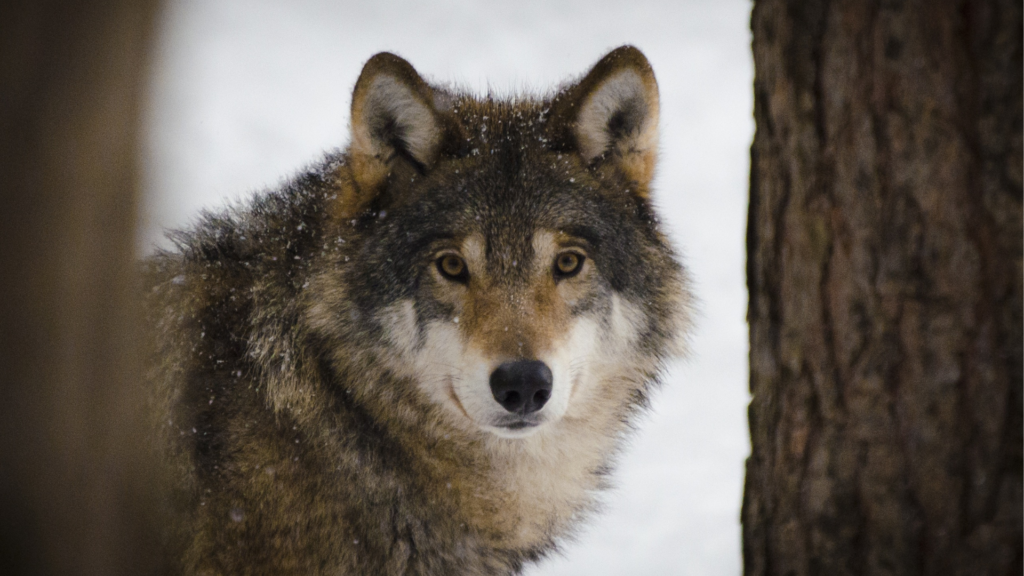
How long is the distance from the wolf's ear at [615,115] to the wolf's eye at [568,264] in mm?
477

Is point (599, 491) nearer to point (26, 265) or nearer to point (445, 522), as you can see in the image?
point (445, 522)

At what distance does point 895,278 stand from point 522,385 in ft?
3.92

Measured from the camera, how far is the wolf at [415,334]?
2744mm

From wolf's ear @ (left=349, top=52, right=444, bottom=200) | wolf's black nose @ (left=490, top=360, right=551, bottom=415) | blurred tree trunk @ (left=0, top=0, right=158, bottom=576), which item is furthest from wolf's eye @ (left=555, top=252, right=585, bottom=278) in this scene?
blurred tree trunk @ (left=0, top=0, right=158, bottom=576)

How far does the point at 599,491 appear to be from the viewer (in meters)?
3.47

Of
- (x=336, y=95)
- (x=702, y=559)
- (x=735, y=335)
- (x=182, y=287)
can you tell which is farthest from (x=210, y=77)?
(x=702, y=559)

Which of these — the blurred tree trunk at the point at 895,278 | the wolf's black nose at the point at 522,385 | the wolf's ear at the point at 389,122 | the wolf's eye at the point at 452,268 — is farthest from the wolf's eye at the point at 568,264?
the blurred tree trunk at the point at 895,278

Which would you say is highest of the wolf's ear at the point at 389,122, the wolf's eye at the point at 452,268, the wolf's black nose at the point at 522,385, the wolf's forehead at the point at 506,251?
the wolf's ear at the point at 389,122

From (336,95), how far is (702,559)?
544 cm

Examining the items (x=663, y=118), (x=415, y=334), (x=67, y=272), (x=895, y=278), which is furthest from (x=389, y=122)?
(x=663, y=118)

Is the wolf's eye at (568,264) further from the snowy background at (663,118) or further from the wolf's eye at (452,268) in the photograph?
the snowy background at (663,118)

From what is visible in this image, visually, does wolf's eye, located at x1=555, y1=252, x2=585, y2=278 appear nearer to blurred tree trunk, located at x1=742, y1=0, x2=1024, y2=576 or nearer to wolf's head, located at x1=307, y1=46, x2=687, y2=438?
wolf's head, located at x1=307, y1=46, x2=687, y2=438

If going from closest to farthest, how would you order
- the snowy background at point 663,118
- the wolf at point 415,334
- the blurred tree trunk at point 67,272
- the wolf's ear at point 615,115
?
the blurred tree trunk at point 67,272 → the wolf at point 415,334 → the wolf's ear at point 615,115 → the snowy background at point 663,118

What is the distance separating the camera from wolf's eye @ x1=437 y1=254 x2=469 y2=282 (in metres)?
2.92
